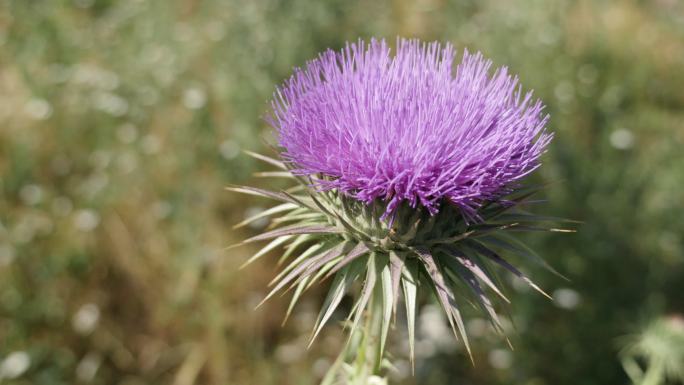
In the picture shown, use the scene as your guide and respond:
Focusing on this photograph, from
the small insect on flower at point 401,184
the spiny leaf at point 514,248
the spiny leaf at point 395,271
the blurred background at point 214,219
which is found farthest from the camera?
the blurred background at point 214,219

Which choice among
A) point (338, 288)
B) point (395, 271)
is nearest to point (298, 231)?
point (338, 288)

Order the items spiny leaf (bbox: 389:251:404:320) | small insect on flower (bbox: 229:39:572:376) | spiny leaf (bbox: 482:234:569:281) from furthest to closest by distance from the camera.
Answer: spiny leaf (bbox: 482:234:569:281)
small insect on flower (bbox: 229:39:572:376)
spiny leaf (bbox: 389:251:404:320)

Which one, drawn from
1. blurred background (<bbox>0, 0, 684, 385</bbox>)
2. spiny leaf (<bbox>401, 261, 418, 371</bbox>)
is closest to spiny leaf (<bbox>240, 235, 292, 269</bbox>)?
spiny leaf (<bbox>401, 261, 418, 371</bbox>)

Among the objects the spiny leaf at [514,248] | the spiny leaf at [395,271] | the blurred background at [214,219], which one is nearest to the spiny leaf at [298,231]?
the spiny leaf at [395,271]

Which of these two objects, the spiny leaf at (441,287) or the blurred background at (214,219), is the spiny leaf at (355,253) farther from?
the blurred background at (214,219)

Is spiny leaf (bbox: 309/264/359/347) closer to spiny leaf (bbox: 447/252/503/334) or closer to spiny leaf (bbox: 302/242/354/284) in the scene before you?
spiny leaf (bbox: 302/242/354/284)

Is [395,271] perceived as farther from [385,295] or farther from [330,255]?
[330,255]

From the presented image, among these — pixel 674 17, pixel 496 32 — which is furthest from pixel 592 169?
pixel 674 17
